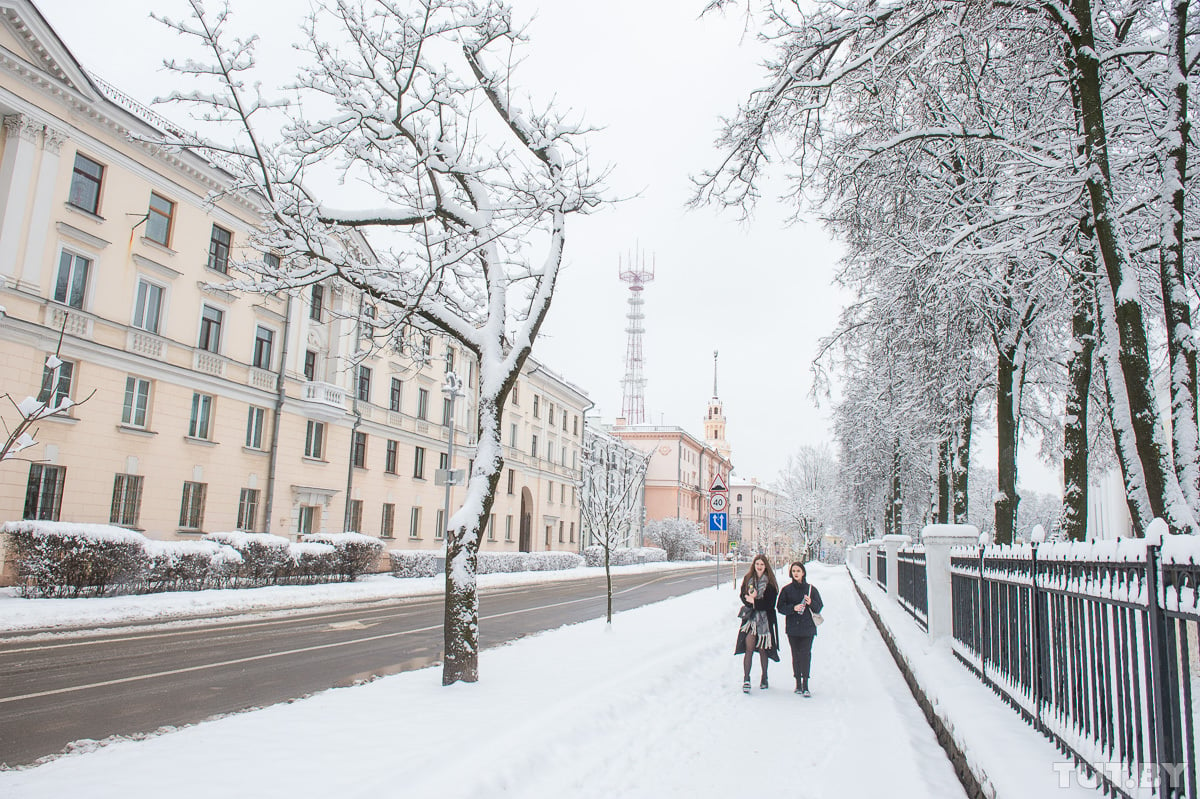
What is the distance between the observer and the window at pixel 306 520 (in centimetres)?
2879

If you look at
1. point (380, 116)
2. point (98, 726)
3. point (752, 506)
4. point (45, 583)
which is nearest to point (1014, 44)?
point (380, 116)

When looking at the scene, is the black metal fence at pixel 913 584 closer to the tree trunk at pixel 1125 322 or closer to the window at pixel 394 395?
the tree trunk at pixel 1125 322

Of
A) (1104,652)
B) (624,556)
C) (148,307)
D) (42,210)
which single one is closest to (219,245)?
(148,307)

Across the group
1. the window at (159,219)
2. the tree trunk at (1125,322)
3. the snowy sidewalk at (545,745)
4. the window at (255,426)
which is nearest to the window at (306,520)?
the window at (255,426)

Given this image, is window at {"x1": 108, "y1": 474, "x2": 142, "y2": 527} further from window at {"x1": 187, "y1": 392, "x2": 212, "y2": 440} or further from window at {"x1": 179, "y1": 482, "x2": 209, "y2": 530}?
window at {"x1": 187, "y1": 392, "x2": 212, "y2": 440}

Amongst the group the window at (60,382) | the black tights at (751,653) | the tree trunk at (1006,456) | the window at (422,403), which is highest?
the window at (422,403)

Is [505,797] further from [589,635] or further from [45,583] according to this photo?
[45,583]

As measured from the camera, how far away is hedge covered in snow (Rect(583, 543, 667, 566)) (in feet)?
160

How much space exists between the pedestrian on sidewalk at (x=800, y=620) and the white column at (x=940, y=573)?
148 centimetres

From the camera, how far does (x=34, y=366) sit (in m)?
19.0

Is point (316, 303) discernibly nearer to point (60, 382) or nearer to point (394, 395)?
point (394, 395)

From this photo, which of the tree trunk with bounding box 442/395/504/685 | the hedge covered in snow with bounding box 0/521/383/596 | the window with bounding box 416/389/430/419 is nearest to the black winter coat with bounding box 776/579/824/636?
the tree trunk with bounding box 442/395/504/685
